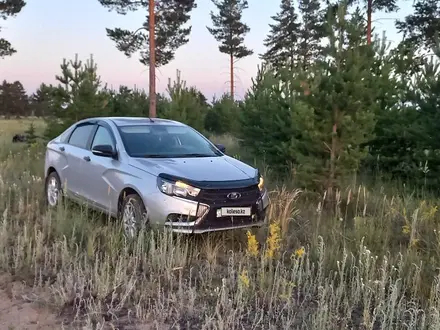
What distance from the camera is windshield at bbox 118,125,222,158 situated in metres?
6.85

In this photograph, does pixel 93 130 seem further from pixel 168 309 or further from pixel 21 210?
pixel 168 309

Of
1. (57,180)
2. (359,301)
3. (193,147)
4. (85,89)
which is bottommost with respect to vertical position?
(359,301)

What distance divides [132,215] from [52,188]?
2976 millimetres

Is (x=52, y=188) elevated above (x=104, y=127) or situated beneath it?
situated beneath

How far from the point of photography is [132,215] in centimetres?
615

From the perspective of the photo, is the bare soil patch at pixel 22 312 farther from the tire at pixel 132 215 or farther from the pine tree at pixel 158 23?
the pine tree at pixel 158 23

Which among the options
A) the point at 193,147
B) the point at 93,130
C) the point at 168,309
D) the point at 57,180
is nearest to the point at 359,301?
the point at 168,309

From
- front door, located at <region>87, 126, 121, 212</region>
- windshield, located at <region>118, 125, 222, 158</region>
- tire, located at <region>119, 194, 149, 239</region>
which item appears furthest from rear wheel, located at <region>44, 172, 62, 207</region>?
tire, located at <region>119, 194, 149, 239</region>

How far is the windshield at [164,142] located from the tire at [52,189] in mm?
1914

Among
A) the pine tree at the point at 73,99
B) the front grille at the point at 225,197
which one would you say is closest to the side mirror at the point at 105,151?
the front grille at the point at 225,197

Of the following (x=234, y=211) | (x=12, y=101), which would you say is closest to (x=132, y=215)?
(x=234, y=211)

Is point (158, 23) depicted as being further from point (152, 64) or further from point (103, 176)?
point (103, 176)

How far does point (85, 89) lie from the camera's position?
17844mm

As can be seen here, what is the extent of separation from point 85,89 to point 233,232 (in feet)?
41.9
